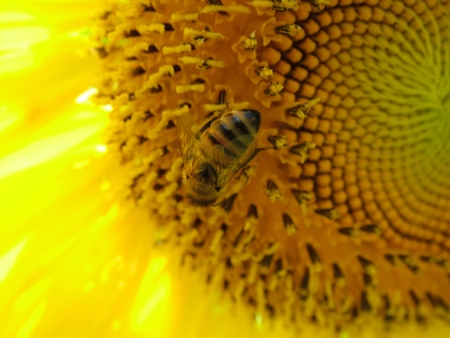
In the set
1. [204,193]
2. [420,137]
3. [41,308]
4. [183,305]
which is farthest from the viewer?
[183,305]

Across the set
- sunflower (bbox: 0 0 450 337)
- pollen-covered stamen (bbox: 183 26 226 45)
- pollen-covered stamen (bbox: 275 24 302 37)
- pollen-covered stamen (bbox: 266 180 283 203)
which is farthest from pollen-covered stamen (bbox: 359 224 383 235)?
pollen-covered stamen (bbox: 183 26 226 45)

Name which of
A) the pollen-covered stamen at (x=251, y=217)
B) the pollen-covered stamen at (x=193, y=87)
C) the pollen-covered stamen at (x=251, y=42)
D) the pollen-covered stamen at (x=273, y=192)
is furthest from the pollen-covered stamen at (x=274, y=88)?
the pollen-covered stamen at (x=251, y=217)

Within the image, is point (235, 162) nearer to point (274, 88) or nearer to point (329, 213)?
point (274, 88)

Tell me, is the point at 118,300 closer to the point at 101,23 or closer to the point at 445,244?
the point at 101,23

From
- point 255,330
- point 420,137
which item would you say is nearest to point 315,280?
point 255,330

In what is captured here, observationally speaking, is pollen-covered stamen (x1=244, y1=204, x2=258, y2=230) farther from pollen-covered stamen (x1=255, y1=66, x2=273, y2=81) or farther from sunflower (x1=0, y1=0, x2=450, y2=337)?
pollen-covered stamen (x1=255, y1=66, x2=273, y2=81)

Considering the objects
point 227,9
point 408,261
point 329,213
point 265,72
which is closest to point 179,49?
point 227,9

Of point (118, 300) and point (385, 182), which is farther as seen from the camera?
point (118, 300)

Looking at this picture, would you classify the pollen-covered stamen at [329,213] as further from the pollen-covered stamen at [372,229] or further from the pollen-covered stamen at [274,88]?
the pollen-covered stamen at [274,88]
